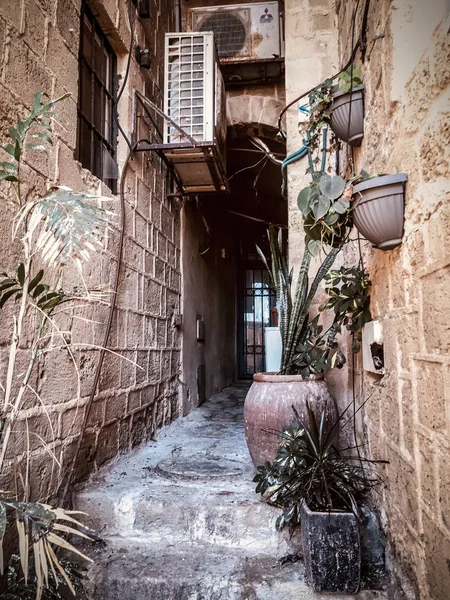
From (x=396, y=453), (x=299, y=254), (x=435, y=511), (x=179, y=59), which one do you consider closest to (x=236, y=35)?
(x=179, y=59)

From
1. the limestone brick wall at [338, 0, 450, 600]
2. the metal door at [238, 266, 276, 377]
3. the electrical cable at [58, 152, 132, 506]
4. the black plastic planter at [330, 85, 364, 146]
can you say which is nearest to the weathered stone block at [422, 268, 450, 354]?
the limestone brick wall at [338, 0, 450, 600]

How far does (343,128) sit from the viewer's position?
6.37 ft

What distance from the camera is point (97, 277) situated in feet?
7.04

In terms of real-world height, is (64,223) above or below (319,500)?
above

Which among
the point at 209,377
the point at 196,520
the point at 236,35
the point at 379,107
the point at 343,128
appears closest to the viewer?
the point at 379,107

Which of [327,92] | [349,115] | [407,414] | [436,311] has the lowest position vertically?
[407,414]

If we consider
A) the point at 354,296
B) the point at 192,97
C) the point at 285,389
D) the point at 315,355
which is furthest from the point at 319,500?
the point at 192,97

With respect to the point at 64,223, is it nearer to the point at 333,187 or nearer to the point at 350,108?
the point at 333,187

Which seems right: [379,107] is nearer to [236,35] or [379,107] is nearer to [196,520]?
[196,520]

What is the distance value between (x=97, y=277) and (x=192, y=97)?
5.39 feet

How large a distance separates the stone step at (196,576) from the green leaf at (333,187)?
4.43ft

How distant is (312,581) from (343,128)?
5.85 feet

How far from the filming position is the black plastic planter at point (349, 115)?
1.85 metres

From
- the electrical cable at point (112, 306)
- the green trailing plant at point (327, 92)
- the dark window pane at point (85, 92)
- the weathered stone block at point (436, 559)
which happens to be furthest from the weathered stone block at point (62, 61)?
the weathered stone block at point (436, 559)
